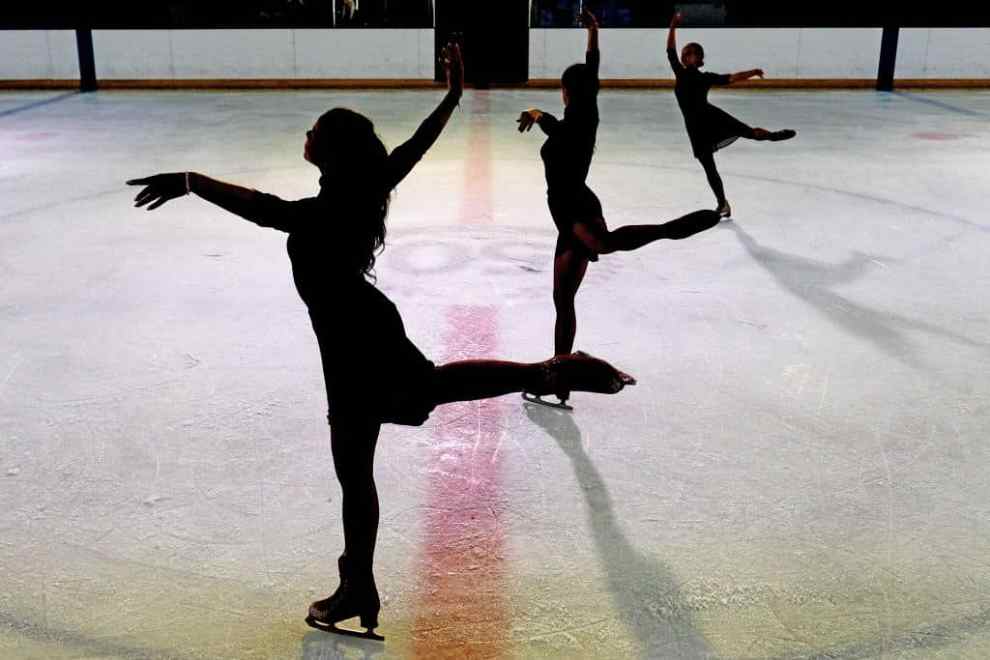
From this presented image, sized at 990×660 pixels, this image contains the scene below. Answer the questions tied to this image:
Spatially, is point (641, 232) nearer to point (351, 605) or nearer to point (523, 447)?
point (523, 447)

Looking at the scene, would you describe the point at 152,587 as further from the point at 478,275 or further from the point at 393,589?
the point at 478,275

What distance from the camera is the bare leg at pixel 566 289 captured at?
14.4ft

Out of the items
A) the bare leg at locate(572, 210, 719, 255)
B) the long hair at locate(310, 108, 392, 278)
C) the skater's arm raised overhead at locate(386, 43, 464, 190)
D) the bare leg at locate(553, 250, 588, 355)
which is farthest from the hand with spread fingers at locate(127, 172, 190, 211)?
the bare leg at locate(553, 250, 588, 355)

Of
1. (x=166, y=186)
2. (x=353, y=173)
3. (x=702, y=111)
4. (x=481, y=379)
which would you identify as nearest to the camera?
(x=166, y=186)

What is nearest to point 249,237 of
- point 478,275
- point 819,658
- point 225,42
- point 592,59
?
point 478,275

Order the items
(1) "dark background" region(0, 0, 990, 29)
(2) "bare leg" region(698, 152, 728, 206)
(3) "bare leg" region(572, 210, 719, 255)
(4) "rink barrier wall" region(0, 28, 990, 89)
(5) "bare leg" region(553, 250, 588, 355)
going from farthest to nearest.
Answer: (1) "dark background" region(0, 0, 990, 29) → (4) "rink barrier wall" region(0, 28, 990, 89) → (2) "bare leg" region(698, 152, 728, 206) → (5) "bare leg" region(553, 250, 588, 355) → (3) "bare leg" region(572, 210, 719, 255)

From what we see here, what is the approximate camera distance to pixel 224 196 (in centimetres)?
251

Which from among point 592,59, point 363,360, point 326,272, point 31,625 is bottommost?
point 31,625

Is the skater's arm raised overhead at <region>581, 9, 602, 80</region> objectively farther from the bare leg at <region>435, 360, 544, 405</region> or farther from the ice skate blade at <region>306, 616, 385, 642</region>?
the ice skate blade at <region>306, 616, 385, 642</region>

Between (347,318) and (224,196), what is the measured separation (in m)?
0.44

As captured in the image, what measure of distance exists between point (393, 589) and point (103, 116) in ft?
42.3

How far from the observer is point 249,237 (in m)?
7.75

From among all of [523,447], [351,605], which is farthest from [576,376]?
[523,447]

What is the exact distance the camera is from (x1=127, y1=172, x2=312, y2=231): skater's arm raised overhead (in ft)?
8.14
